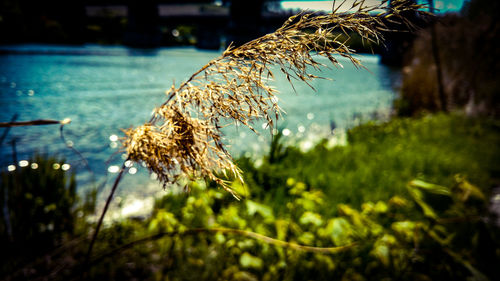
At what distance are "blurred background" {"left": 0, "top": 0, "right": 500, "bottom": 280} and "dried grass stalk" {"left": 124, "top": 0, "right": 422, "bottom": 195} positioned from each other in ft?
0.20

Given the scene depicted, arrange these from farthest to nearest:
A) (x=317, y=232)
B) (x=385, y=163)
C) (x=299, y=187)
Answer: (x=385, y=163) → (x=299, y=187) → (x=317, y=232)

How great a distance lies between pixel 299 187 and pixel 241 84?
1.70 meters

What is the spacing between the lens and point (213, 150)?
109 cm

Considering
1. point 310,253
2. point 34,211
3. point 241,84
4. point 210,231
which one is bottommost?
point 310,253

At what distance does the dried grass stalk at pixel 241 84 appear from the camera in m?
0.94

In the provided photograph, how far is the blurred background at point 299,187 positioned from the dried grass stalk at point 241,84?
6 centimetres

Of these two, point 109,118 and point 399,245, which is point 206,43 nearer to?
point 109,118

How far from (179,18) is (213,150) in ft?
165

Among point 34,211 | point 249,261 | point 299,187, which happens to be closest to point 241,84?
point 249,261

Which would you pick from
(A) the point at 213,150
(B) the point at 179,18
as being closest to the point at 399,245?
(A) the point at 213,150

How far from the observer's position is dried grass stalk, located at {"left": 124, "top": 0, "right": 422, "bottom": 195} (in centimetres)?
94

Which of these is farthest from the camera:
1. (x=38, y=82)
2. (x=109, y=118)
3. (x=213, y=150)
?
(x=38, y=82)

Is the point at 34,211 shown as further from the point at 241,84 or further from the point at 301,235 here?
the point at 241,84

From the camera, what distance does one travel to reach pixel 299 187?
2520 millimetres
